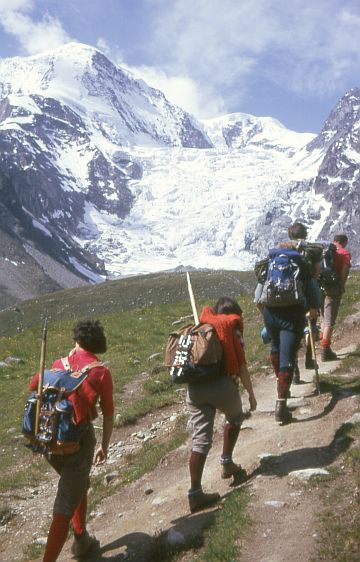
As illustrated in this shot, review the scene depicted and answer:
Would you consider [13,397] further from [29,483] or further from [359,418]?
[359,418]

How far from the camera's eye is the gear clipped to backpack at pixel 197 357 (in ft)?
27.0

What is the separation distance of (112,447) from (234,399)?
604 cm

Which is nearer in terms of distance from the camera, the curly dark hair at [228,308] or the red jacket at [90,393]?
the red jacket at [90,393]

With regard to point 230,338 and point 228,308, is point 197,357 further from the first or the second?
point 228,308

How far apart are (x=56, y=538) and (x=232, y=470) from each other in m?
2.68

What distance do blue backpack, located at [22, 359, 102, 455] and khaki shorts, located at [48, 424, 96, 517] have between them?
190 millimetres

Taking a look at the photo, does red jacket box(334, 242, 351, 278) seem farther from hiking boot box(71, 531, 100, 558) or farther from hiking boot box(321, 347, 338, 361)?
hiking boot box(71, 531, 100, 558)

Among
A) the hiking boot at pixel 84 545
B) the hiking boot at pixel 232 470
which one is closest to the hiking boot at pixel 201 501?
the hiking boot at pixel 232 470

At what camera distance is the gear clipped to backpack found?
8219mm

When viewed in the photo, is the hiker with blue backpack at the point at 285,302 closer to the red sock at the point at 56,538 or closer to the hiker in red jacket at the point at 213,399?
the hiker in red jacket at the point at 213,399

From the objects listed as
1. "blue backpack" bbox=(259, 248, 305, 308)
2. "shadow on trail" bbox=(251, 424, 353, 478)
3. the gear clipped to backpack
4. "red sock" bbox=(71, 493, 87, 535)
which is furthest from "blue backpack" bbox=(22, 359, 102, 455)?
"blue backpack" bbox=(259, 248, 305, 308)

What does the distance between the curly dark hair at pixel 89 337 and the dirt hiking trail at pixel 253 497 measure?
2537 mm

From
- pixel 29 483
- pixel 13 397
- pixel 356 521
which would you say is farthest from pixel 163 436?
pixel 13 397

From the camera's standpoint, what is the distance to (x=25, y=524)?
1058 centimetres
